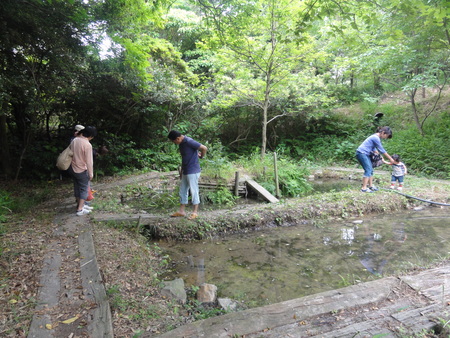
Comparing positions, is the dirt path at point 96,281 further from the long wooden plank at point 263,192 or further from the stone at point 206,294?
the long wooden plank at point 263,192

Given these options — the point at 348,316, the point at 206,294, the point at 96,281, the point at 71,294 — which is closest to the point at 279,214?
the point at 206,294

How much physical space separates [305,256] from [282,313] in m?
2.28

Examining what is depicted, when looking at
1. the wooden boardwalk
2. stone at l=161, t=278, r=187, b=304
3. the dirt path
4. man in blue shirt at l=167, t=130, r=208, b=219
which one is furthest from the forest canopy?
stone at l=161, t=278, r=187, b=304

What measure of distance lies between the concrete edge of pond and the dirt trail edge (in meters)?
0.72

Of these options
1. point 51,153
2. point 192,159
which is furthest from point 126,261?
point 51,153

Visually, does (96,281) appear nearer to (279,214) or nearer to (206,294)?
(206,294)

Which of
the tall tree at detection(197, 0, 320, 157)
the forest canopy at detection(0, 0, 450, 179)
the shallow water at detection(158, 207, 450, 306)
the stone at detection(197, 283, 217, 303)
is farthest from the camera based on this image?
the tall tree at detection(197, 0, 320, 157)

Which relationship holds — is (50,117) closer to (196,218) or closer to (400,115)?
(196,218)

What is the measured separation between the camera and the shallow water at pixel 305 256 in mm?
3779

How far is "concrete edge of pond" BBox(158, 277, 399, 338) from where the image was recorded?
2.32 m

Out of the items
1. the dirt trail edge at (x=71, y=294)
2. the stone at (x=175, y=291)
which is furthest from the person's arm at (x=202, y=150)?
the stone at (x=175, y=291)

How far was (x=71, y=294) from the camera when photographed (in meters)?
2.81

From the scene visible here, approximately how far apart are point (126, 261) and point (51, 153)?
6997 millimetres

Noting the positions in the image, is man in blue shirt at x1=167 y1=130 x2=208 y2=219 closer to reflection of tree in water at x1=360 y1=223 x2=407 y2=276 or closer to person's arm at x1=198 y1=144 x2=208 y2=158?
person's arm at x1=198 y1=144 x2=208 y2=158
